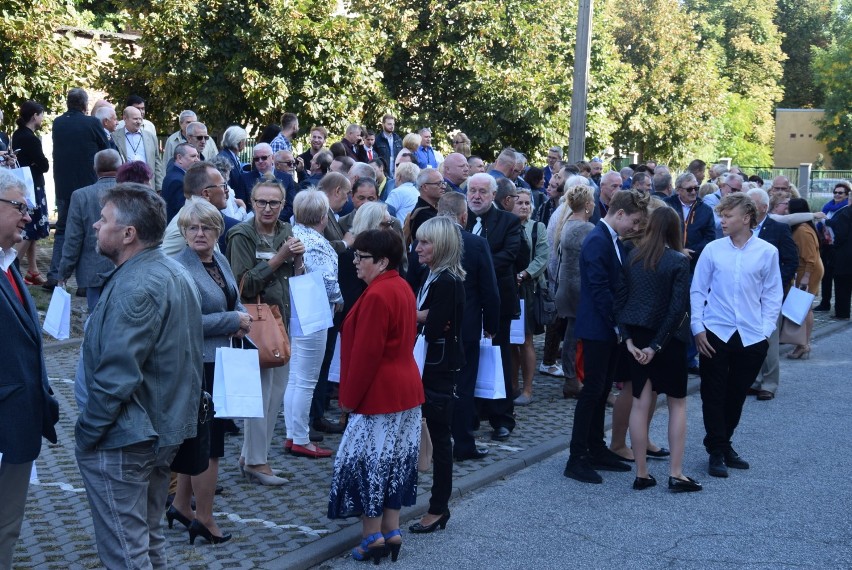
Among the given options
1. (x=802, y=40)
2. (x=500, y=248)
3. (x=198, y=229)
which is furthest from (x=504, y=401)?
(x=802, y=40)

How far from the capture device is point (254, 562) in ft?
18.2

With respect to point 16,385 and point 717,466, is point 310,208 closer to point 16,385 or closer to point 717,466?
point 16,385

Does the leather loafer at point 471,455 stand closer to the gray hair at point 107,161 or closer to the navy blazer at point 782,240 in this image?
the gray hair at point 107,161

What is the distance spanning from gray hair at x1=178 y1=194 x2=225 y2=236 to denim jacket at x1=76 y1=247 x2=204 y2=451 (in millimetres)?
1151

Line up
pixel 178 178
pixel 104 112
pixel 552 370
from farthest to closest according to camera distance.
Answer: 1. pixel 104 112
2. pixel 552 370
3. pixel 178 178

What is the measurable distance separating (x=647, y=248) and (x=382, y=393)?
8.19 feet

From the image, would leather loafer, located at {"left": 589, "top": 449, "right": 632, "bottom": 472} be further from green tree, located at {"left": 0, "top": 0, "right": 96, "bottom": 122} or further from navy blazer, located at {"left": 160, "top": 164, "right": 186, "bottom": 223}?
green tree, located at {"left": 0, "top": 0, "right": 96, "bottom": 122}

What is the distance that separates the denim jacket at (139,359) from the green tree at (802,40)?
7978cm

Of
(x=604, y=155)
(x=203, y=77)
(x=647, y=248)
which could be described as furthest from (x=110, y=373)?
(x=604, y=155)

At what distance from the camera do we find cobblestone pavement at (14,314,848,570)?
5.60m

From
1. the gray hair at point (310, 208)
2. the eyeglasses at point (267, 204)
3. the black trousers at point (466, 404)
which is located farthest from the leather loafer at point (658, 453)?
the eyeglasses at point (267, 204)

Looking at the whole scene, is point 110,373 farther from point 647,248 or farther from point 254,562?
point 647,248

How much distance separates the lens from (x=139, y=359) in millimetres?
4180

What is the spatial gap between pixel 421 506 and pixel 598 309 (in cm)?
187
